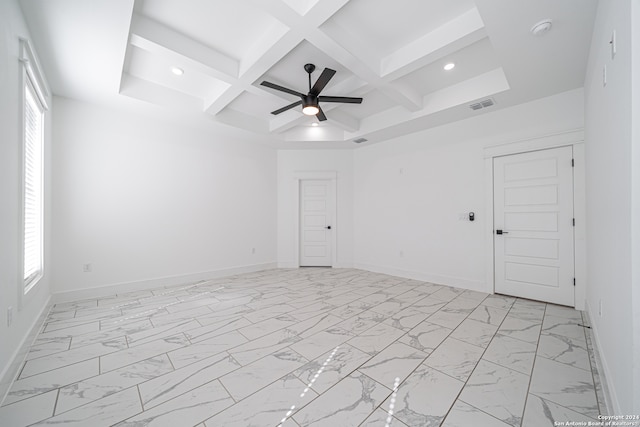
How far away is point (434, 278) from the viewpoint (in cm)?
453

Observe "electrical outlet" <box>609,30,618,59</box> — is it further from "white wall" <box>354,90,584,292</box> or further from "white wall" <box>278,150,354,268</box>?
"white wall" <box>278,150,354,268</box>

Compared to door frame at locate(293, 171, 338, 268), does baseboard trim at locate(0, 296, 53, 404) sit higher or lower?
lower

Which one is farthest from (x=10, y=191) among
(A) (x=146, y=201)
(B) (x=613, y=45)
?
(B) (x=613, y=45)

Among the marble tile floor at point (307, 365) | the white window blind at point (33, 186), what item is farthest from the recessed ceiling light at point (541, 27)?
the white window blind at point (33, 186)

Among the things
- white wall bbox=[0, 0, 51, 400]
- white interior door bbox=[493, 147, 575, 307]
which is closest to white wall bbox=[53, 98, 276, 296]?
white wall bbox=[0, 0, 51, 400]

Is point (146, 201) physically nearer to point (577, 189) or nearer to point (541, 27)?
point (541, 27)

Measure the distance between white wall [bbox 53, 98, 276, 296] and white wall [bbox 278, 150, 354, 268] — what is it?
0.56m

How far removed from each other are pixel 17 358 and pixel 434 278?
17.2ft

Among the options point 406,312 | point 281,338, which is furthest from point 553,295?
point 281,338

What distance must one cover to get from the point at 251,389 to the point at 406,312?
7.03 feet

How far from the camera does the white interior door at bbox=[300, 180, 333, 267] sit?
6105mm

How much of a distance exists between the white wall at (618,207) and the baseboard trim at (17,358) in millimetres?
3782

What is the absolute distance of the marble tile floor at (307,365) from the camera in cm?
154

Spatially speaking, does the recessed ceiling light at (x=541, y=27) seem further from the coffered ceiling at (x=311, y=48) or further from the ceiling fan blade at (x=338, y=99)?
the ceiling fan blade at (x=338, y=99)
